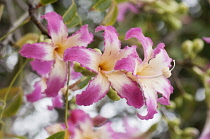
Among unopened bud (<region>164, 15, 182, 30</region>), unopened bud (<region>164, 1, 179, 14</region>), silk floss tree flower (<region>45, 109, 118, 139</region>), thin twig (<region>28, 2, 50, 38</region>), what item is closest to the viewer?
thin twig (<region>28, 2, 50, 38</region>)

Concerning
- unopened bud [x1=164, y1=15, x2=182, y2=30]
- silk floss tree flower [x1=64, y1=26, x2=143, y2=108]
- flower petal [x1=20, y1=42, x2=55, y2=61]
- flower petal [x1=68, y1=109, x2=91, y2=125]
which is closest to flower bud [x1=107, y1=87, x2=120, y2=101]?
silk floss tree flower [x1=64, y1=26, x2=143, y2=108]

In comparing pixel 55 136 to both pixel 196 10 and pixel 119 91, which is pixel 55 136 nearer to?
pixel 119 91

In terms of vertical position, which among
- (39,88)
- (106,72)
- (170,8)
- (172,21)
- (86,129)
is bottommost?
(172,21)

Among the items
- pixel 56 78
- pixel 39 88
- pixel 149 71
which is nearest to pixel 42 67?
pixel 39 88

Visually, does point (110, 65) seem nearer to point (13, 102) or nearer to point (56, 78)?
point (56, 78)

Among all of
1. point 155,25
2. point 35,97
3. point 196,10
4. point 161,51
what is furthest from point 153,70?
point 196,10

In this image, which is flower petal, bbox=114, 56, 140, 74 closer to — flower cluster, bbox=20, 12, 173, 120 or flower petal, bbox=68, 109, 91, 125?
flower cluster, bbox=20, 12, 173, 120

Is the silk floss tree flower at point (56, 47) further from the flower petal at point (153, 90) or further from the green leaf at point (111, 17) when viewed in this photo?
the green leaf at point (111, 17)
